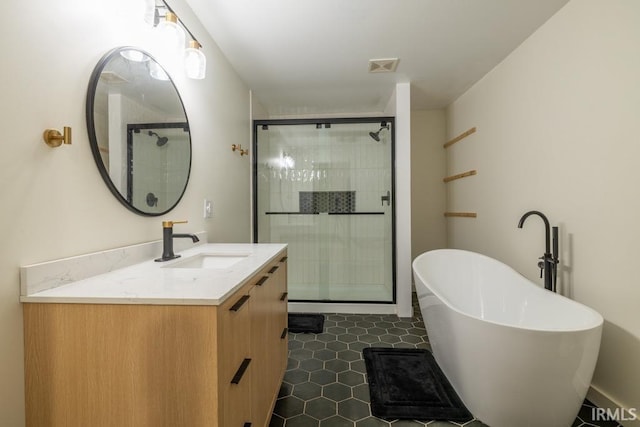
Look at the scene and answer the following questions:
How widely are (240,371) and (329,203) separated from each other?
2.34m

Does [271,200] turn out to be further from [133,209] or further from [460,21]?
[460,21]

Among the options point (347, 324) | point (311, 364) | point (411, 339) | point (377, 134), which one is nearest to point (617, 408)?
point (411, 339)

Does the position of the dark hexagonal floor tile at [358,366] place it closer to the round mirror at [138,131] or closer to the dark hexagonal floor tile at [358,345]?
the dark hexagonal floor tile at [358,345]

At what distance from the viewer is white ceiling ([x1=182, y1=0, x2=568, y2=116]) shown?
1.75m

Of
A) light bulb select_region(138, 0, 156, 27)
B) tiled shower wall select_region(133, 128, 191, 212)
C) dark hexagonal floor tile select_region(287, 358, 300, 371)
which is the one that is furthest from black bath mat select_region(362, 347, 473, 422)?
light bulb select_region(138, 0, 156, 27)

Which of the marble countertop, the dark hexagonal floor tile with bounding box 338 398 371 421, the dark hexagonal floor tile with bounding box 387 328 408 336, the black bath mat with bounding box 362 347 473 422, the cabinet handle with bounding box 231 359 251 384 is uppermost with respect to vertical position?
the marble countertop

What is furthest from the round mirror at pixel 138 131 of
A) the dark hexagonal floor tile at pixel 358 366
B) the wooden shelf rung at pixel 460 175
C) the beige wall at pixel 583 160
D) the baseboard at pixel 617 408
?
the wooden shelf rung at pixel 460 175

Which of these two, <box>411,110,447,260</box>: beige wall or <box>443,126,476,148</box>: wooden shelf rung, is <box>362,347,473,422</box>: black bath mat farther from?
<box>443,126,476,148</box>: wooden shelf rung

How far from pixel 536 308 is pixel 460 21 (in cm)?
190

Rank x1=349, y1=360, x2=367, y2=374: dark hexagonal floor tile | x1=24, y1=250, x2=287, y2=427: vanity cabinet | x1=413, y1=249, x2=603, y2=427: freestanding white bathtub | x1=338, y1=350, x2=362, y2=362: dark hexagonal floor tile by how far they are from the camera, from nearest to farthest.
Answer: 1. x1=24, y1=250, x2=287, y2=427: vanity cabinet
2. x1=413, y1=249, x2=603, y2=427: freestanding white bathtub
3. x1=349, y1=360, x2=367, y2=374: dark hexagonal floor tile
4. x1=338, y1=350, x2=362, y2=362: dark hexagonal floor tile

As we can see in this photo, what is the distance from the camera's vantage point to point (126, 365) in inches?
28.7

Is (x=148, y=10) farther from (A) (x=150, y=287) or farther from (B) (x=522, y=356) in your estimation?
(B) (x=522, y=356)

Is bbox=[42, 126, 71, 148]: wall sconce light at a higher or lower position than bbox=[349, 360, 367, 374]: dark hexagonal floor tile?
higher

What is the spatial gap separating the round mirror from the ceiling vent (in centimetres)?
163
